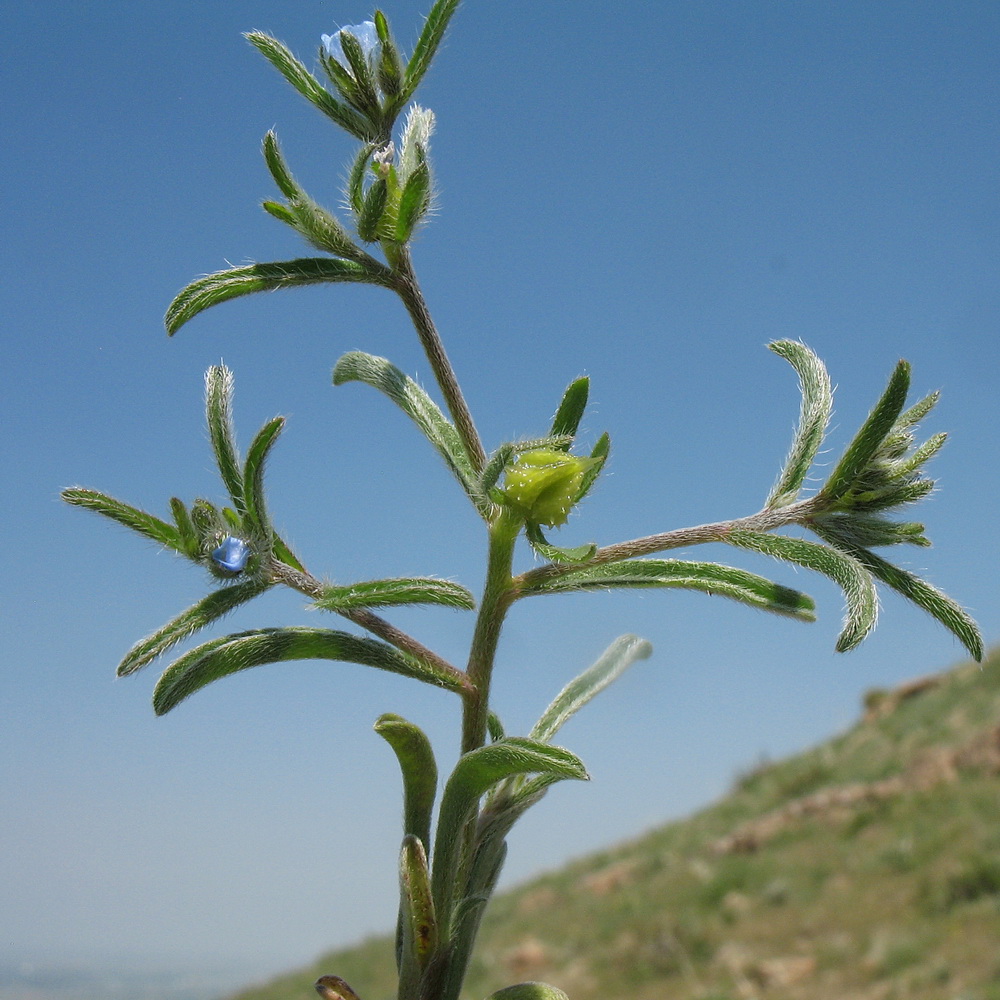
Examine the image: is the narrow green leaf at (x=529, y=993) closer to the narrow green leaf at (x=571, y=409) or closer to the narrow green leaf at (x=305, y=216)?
the narrow green leaf at (x=571, y=409)

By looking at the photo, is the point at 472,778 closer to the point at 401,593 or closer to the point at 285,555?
the point at 401,593

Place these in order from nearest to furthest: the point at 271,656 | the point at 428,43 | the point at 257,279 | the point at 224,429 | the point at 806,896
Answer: the point at 271,656 → the point at 224,429 → the point at 257,279 → the point at 428,43 → the point at 806,896

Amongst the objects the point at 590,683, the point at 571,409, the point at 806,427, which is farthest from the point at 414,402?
the point at 806,427

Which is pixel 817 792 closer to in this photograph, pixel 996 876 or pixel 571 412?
pixel 996 876

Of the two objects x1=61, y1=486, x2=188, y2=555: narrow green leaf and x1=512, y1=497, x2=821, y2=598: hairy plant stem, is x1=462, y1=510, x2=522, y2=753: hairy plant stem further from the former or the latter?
x1=61, y1=486, x2=188, y2=555: narrow green leaf

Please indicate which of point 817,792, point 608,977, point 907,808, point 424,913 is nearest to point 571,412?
point 424,913

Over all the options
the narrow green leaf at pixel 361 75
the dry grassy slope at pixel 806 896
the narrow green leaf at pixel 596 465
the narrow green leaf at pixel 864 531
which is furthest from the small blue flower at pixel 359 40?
the dry grassy slope at pixel 806 896

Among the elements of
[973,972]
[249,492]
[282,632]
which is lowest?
[973,972]
